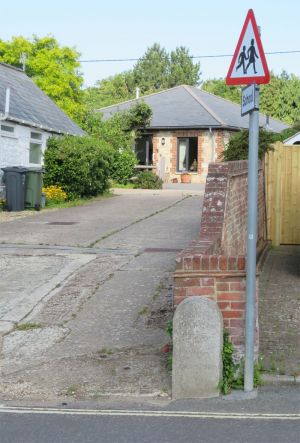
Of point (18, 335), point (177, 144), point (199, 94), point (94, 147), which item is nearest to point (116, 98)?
point (199, 94)

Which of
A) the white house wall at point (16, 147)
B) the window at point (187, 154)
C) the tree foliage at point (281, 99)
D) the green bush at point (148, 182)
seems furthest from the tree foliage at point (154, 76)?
the white house wall at point (16, 147)

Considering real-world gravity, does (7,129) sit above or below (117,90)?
below

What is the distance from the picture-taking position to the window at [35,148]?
22.2 m

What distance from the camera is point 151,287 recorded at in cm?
910

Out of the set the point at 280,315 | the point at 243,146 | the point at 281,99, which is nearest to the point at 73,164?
the point at 243,146

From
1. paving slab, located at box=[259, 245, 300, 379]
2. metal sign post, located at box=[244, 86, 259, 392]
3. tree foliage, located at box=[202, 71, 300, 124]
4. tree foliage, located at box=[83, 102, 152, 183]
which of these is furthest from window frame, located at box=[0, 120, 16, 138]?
tree foliage, located at box=[202, 71, 300, 124]

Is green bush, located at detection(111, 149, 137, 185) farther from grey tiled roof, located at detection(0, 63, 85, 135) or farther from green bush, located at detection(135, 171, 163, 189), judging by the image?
grey tiled roof, located at detection(0, 63, 85, 135)

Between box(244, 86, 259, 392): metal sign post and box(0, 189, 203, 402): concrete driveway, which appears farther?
box(0, 189, 203, 402): concrete driveway

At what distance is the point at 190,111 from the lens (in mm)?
39000

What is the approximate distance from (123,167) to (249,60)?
27675 millimetres

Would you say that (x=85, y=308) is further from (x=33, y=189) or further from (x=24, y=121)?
(x=24, y=121)

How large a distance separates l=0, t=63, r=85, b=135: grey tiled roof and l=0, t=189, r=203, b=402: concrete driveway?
7.09m

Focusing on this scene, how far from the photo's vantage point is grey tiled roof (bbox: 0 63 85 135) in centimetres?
2136

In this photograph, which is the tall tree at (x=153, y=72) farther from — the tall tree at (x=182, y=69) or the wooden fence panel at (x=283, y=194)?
the wooden fence panel at (x=283, y=194)
